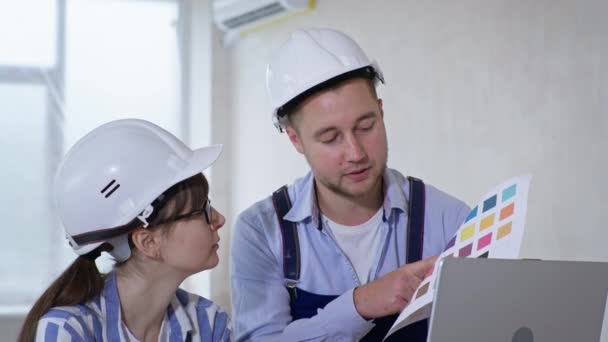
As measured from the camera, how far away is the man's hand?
4.51ft

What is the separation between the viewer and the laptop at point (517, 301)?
3.32ft

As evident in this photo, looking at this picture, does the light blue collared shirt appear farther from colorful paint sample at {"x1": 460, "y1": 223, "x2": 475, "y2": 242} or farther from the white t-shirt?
colorful paint sample at {"x1": 460, "y1": 223, "x2": 475, "y2": 242}

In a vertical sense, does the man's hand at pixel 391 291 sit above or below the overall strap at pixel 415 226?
below

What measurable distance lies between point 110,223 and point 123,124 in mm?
205

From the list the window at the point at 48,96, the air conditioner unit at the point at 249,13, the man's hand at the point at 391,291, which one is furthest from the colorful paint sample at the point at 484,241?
the window at the point at 48,96

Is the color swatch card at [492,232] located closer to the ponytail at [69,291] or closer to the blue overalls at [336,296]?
the blue overalls at [336,296]

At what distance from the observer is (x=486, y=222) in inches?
45.9

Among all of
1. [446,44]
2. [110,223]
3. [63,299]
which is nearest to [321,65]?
[110,223]

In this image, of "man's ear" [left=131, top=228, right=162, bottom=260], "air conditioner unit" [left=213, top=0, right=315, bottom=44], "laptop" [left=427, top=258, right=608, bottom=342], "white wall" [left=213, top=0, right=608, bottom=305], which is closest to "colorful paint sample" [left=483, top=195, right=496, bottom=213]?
"laptop" [left=427, top=258, right=608, bottom=342]

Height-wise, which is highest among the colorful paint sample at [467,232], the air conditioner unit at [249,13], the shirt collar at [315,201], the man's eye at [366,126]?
the air conditioner unit at [249,13]

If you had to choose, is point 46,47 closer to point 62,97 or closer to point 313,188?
point 62,97

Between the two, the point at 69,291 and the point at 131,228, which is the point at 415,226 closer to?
the point at 131,228

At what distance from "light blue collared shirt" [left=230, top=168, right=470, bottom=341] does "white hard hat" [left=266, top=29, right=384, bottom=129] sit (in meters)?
0.24

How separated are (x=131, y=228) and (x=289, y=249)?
1.28 ft
